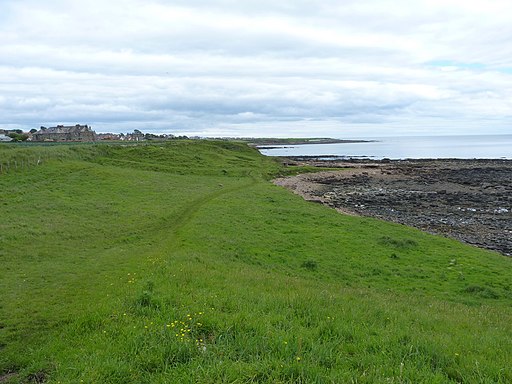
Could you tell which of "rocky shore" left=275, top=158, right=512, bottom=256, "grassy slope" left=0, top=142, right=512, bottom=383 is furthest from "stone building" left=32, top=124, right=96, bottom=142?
"grassy slope" left=0, top=142, right=512, bottom=383

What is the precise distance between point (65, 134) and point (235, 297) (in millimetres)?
141030

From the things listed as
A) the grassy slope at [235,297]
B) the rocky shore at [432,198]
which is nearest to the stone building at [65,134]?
the rocky shore at [432,198]

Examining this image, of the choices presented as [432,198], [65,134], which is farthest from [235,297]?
[65,134]

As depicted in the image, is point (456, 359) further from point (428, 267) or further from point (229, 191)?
point (229, 191)

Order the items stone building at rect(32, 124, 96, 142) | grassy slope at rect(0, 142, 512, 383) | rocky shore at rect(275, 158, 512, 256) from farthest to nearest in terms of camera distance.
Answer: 1. stone building at rect(32, 124, 96, 142)
2. rocky shore at rect(275, 158, 512, 256)
3. grassy slope at rect(0, 142, 512, 383)

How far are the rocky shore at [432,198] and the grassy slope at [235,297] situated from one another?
22.8ft

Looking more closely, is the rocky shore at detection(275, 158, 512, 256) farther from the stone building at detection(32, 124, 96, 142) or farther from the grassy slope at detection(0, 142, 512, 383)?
the stone building at detection(32, 124, 96, 142)

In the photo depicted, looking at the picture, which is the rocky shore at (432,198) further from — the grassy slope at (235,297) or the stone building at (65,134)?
the stone building at (65,134)

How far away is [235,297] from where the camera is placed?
463 inches

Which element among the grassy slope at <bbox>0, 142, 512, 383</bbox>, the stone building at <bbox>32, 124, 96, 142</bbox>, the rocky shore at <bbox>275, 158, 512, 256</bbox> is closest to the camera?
the grassy slope at <bbox>0, 142, 512, 383</bbox>

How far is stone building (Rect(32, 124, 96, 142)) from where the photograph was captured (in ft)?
441

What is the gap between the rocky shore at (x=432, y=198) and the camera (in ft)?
117

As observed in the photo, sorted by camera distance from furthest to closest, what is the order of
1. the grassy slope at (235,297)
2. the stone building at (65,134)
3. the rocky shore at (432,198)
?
the stone building at (65,134), the rocky shore at (432,198), the grassy slope at (235,297)

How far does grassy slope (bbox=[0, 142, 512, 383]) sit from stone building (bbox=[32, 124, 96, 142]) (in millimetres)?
108171
